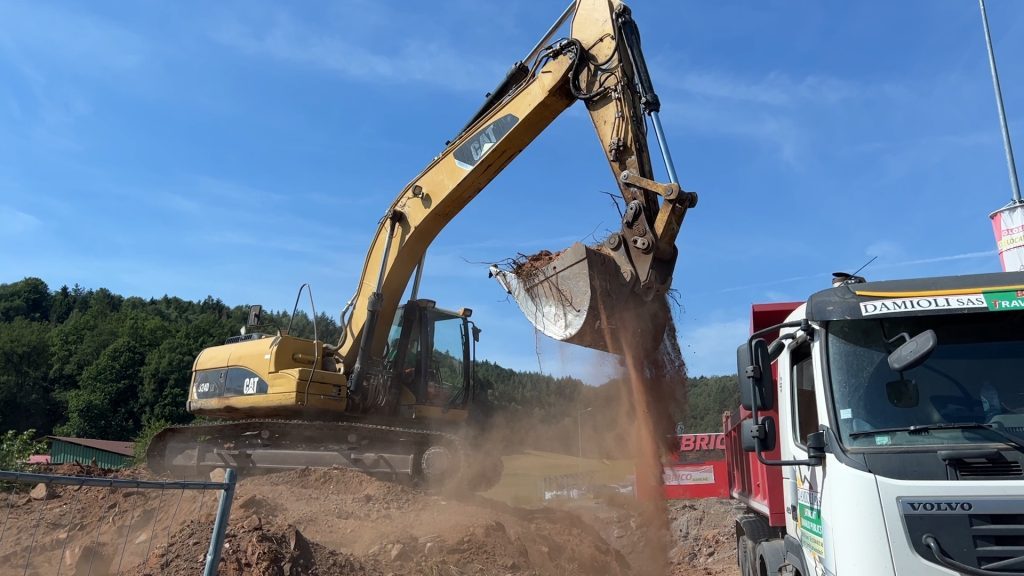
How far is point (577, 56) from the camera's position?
9.17m

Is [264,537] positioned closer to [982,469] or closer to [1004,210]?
[982,469]

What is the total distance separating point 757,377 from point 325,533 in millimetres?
6096

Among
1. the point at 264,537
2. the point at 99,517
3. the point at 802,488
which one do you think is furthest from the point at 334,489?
the point at 802,488

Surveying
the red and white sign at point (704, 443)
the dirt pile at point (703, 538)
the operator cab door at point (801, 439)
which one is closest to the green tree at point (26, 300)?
the red and white sign at point (704, 443)

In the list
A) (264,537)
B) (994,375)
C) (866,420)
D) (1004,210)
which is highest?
(1004,210)

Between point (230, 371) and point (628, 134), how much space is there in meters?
7.26

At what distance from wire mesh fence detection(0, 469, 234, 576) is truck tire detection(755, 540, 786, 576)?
378 cm

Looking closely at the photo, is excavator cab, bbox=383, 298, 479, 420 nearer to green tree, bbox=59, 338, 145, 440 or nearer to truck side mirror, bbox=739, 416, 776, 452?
truck side mirror, bbox=739, 416, 776, 452

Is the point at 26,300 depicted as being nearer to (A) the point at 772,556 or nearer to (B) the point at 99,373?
(B) the point at 99,373

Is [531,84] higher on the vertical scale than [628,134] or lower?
higher

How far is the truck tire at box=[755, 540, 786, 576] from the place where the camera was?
215 inches

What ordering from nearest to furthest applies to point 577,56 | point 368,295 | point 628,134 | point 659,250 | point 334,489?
point 659,250 < point 628,134 < point 577,56 < point 334,489 < point 368,295

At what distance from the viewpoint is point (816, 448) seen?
379cm

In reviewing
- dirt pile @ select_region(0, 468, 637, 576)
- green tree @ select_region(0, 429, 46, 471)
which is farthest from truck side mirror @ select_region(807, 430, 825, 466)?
green tree @ select_region(0, 429, 46, 471)
